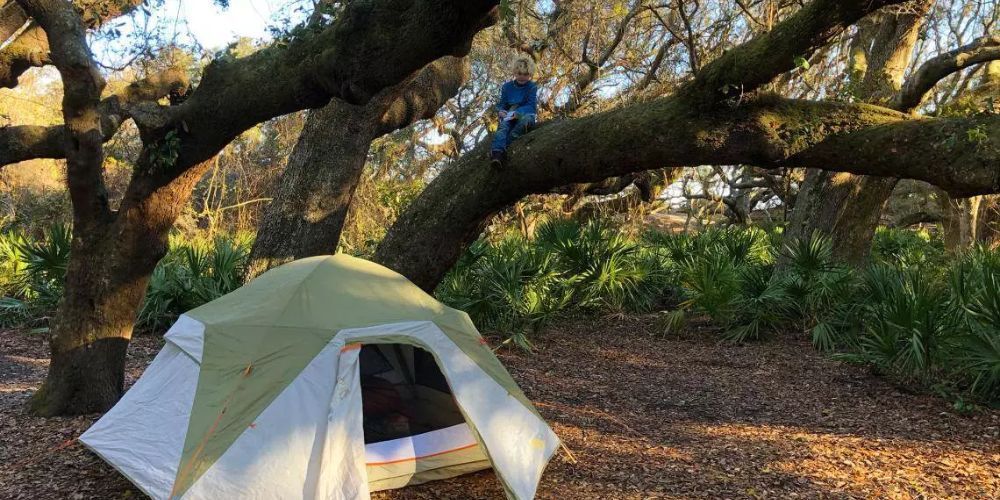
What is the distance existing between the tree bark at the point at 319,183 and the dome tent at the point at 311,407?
2224mm

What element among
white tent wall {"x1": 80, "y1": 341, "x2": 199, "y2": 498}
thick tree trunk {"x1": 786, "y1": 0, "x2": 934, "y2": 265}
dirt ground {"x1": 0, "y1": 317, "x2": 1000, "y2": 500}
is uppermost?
thick tree trunk {"x1": 786, "y1": 0, "x2": 934, "y2": 265}

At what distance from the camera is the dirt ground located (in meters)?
4.38

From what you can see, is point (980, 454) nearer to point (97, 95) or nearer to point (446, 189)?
point (446, 189)

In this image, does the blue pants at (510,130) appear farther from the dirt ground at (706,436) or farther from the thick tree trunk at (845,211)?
the thick tree trunk at (845,211)

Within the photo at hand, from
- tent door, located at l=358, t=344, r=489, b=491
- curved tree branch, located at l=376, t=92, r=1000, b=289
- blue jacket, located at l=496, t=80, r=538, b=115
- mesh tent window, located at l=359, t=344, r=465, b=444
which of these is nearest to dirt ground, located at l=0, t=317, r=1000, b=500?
tent door, located at l=358, t=344, r=489, b=491

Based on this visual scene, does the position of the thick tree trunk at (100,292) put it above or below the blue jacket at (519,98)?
below

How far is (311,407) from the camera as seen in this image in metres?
4.03

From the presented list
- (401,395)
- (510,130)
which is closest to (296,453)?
(401,395)

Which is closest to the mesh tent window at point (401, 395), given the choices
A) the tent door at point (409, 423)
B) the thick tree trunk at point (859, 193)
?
the tent door at point (409, 423)

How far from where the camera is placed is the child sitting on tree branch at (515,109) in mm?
5754

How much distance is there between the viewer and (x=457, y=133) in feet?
50.7

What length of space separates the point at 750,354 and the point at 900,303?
85.7 inches

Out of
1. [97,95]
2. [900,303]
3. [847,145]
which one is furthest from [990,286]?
[97,95]

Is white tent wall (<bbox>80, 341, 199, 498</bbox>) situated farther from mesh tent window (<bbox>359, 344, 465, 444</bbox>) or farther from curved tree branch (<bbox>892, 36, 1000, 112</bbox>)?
curved tree branch (<bbox>892, 36, 1000, 112</bbox>)
